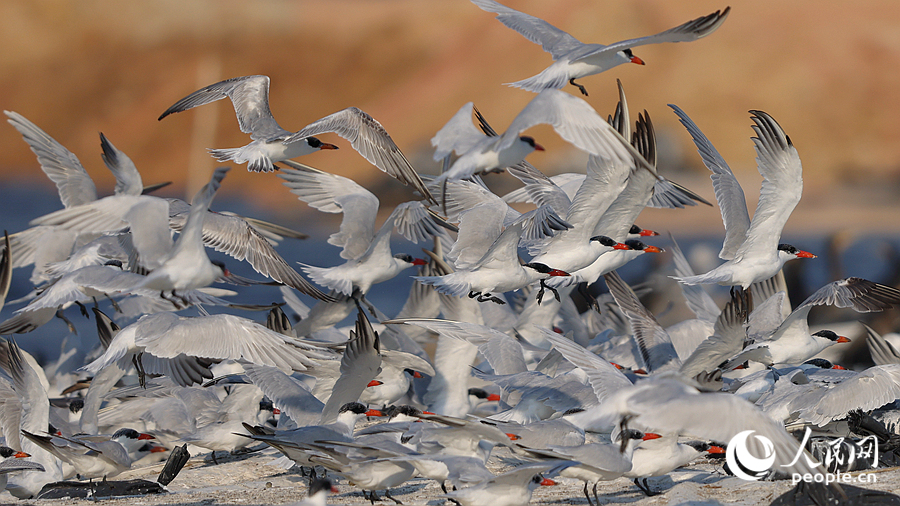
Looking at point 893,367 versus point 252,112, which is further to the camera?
point 252,112

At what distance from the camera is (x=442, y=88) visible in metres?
20.2

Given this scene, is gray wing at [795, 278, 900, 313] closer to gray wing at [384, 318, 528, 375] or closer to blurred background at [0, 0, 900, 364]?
gray wing at [384, 318, 528, 375]

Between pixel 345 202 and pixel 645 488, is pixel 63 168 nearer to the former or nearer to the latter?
pixel 345 202

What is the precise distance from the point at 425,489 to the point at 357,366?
1.10 metres

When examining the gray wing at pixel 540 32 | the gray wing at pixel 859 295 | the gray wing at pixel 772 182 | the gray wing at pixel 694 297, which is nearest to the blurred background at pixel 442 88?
the gray wing at pixel 694 297

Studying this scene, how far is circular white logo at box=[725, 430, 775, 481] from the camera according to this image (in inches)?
178

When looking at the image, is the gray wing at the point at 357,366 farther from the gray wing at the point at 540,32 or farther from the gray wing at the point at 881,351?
the gray wing at the point at 881,351

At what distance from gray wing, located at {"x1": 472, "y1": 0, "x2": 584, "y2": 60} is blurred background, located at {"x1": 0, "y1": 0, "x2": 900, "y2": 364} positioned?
1041 centimetres

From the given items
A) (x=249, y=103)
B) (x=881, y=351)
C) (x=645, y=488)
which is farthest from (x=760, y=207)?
(x=249, y=103)

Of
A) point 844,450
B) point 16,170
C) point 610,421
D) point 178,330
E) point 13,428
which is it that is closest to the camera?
point 610,421

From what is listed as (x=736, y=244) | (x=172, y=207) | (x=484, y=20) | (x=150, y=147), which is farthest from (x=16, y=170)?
(x=736, y=244)

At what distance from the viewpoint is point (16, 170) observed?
61.7ft

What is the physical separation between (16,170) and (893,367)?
689 inches

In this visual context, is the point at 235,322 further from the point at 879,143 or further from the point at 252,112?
the point at 879,143
